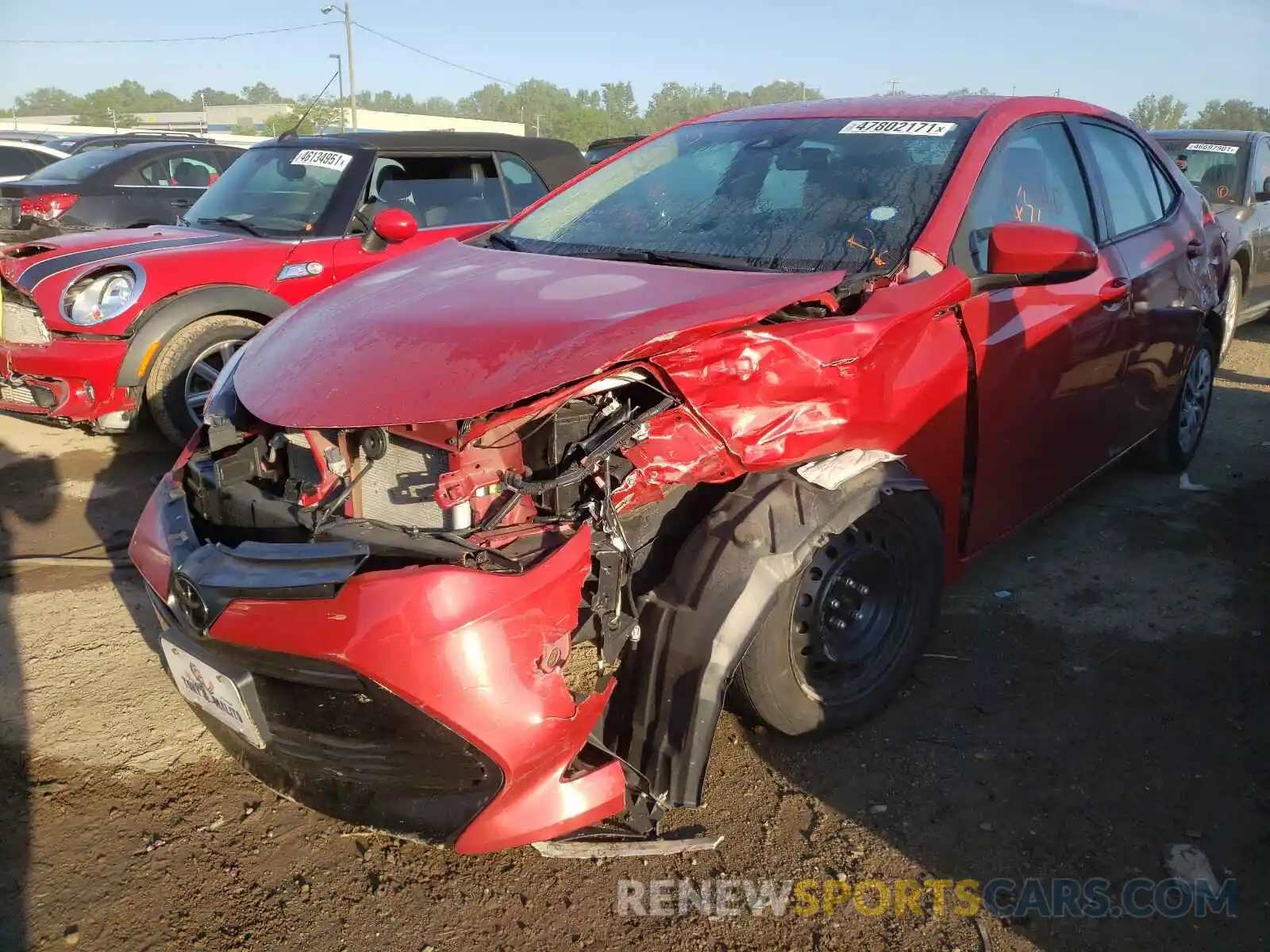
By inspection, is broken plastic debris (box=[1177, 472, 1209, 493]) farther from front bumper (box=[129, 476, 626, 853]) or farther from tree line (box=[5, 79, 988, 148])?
tree line (box=[5, 79, 988, 148])

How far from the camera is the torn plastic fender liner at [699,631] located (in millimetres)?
2186

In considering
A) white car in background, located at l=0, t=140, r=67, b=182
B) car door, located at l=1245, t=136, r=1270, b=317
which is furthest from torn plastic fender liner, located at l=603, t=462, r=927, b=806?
white car in background, located at l=0, t=140, r=67, b=182

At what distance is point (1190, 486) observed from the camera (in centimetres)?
473

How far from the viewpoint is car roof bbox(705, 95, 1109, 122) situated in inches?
126

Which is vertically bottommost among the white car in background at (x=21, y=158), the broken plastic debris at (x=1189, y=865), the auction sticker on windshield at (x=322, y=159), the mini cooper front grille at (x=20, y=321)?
the broken plastic debris at (x=1189, y=865)

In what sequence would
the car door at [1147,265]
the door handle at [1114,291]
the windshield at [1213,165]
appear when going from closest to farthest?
1. the door handle at [1114,291]
2. the car door at [1147,265]
3. the windshield at [1213,165]

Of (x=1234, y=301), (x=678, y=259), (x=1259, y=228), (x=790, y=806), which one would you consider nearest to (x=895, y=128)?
(x=678, y=259)

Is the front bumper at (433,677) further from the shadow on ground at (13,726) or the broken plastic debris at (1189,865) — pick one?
the broken plastic debris at (1189,865)

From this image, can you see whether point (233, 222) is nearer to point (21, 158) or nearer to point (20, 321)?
point (20, 321)

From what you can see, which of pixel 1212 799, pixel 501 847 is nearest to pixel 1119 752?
pixel 1212 799

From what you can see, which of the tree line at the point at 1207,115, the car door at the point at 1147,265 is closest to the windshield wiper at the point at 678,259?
the car door at the point at 1147,265

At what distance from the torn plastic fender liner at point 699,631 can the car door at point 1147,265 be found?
199 cm

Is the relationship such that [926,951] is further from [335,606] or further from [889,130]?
[889,130]

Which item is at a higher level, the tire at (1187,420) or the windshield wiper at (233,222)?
the windshield wiper at (233,222)
